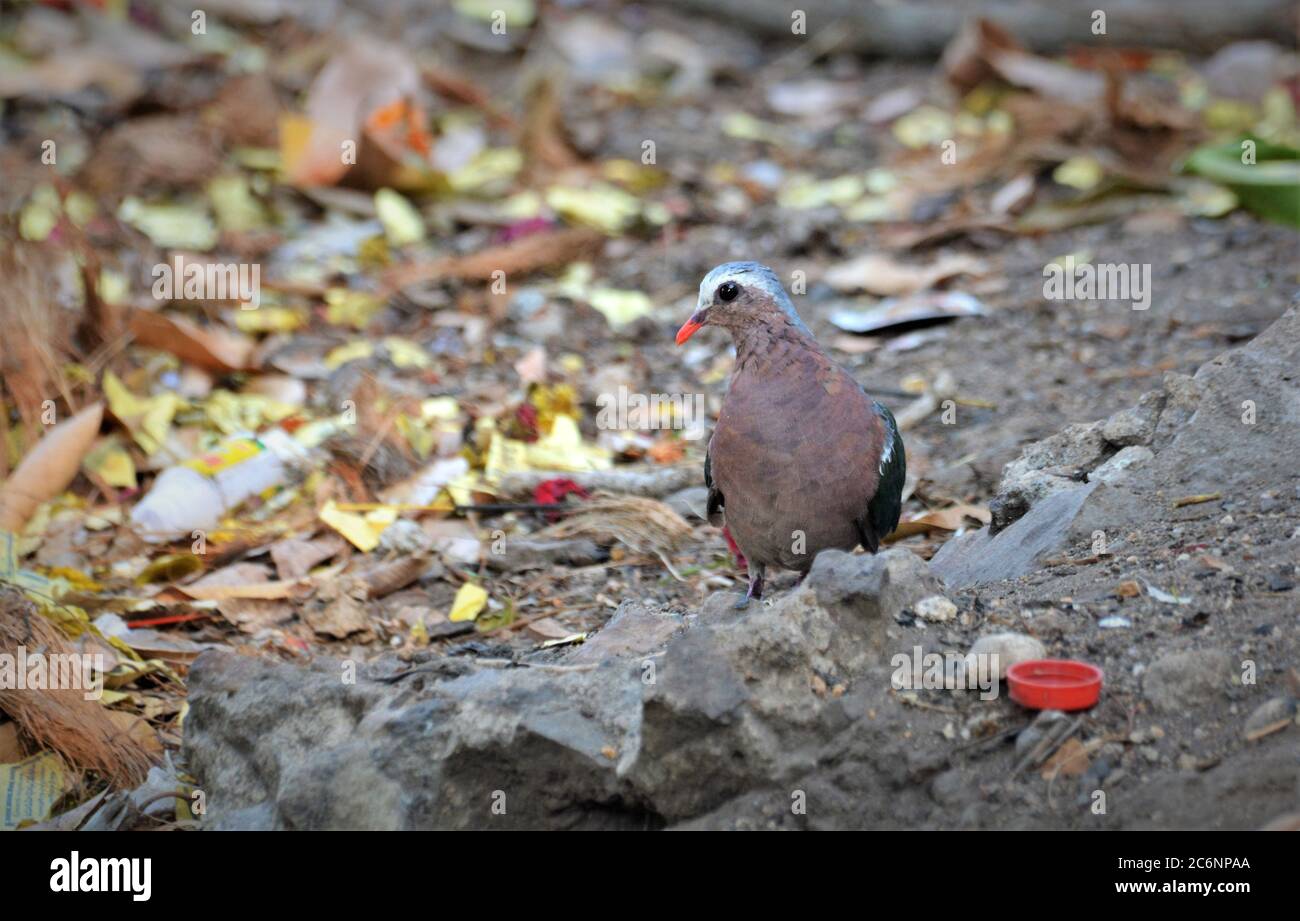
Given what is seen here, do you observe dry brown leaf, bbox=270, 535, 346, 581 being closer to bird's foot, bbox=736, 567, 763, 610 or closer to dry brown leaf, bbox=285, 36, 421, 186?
bird's foot, bbox=736, 567, 763, 610

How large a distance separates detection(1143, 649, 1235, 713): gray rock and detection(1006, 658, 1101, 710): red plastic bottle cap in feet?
0.39

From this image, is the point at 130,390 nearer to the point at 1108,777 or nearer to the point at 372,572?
the point at 372,572

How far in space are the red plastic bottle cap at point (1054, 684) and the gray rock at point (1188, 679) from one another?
0.12 meters

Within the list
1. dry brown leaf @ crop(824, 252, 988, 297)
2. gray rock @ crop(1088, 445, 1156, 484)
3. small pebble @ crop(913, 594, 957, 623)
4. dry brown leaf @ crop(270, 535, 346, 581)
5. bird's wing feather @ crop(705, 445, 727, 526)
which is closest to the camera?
small pebble @ crop(913, 594, 957, 623)

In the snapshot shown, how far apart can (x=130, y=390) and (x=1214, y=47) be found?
7066mm

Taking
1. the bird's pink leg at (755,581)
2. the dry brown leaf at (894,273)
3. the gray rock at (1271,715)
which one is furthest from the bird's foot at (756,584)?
the dry brown leaf at (894,273)

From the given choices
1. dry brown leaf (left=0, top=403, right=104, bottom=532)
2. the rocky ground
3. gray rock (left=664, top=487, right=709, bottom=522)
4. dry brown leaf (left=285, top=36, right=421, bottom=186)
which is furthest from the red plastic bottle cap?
dry brown leaf (left=285, top=36, right=421, bottom=186)

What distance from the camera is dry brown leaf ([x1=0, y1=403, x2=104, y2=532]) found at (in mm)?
5020

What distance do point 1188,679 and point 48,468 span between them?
400 centimetres

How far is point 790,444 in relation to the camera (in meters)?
3.88

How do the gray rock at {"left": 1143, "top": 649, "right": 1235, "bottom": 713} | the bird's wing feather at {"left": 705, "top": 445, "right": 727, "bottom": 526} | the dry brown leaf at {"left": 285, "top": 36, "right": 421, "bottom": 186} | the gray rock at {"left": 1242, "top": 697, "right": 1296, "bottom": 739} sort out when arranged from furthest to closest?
the dry brown leaf at {"left": 285, "top": 36, "right": 421, "bottom": 186}
the bird's wing feather at {"left": 705, "top": 445, "right": 727, "bottom": 526}
the gray rock at {"left": 1143, "top": 649, "right": 1235, "bottom": 713}
the gray rock at {"left": 1242, "top": 697, "right": 1296, "bottom": 739}

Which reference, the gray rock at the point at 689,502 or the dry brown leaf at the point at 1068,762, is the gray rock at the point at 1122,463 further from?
the gray rock at the point at 689,502

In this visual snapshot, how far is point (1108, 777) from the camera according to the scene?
8.87 ft
